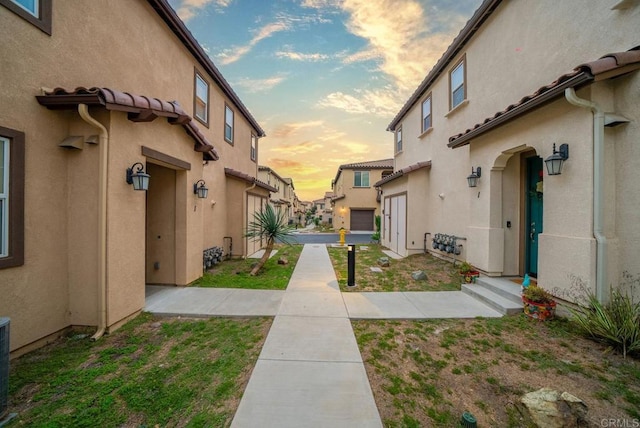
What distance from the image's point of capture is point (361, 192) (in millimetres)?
23922

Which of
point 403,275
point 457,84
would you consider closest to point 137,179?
point 403,275

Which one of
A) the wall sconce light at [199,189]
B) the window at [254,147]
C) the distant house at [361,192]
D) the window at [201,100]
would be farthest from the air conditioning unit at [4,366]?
the distant house at [361,192]

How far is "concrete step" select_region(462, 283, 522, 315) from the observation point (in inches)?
179

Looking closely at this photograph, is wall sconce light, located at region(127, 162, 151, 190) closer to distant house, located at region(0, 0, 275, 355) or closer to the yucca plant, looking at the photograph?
distant house, located at region(0, 0, 275, 355)

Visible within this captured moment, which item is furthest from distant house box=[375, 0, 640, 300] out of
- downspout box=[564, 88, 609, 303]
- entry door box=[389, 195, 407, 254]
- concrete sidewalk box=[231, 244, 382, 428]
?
concrete sidewalk box=[231, 244, 382, 428]

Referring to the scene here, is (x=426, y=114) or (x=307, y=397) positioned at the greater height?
(x=426, y=114)

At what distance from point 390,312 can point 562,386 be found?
2436 millimetres

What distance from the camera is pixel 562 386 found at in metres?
2.68

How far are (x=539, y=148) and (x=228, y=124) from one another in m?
10.8

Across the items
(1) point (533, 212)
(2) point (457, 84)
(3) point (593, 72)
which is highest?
(2) point (457, 84)

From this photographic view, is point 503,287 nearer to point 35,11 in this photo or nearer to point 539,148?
point 539,148

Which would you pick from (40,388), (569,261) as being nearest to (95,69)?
(40,388)

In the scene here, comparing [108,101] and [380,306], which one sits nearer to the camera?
[108,101]

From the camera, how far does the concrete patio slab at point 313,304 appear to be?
4574mm
